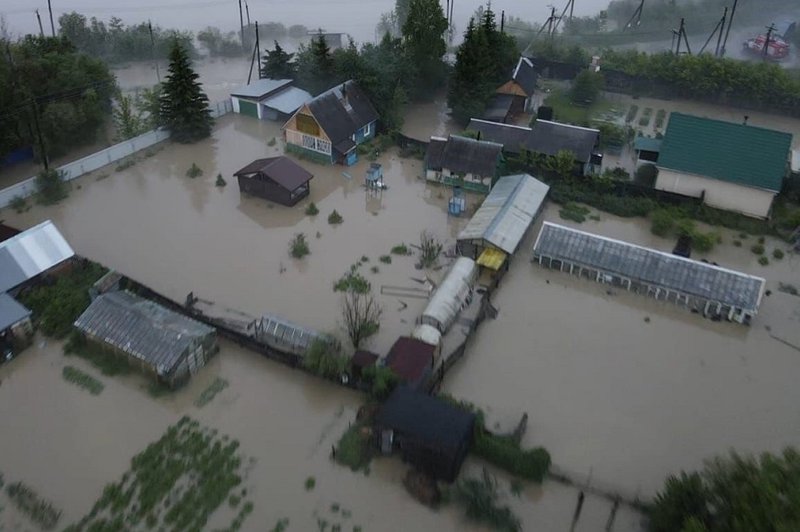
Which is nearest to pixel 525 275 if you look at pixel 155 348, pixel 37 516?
pixel 155 348

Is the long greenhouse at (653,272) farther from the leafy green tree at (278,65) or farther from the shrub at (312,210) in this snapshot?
the leafy green tree at (278,65)

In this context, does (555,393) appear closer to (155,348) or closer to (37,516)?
(155,348)

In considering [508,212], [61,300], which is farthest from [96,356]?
[508,212]

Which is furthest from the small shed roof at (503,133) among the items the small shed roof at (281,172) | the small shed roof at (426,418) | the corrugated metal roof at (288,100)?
the small shed roof at (426,418)

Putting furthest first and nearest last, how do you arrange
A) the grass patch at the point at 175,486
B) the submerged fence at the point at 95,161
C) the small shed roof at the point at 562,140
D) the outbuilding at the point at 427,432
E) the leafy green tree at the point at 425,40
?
the leafy green tree at the point at 425,40 → the small shed roof at the point at 562,140 → the submerged fence at the point at 95,161 → the outbuilding at the point at 427,432 → the grass patch at the point at 175,486

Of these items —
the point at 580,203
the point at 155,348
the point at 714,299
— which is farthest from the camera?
the point at 580,203

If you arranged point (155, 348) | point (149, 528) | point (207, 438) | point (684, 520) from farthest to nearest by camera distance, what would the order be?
1. point (155, 348)
2. point (207, 438)
3. point (149, 528)
4. point (684, 520)
